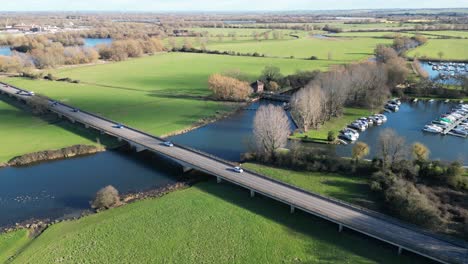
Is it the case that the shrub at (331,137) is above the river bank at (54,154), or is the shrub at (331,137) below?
above

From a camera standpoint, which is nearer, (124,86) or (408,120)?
(408,120)

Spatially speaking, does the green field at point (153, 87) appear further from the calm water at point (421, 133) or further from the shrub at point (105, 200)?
the calm water at point (421, 133)

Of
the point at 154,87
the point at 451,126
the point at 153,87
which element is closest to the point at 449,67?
the point at 451,126

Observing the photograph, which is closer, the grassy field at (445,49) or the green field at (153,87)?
the green field at (153,87)

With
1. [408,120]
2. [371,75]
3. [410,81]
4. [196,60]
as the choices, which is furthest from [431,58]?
[196,60]

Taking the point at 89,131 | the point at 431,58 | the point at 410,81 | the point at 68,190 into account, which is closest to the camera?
the point at 68,190

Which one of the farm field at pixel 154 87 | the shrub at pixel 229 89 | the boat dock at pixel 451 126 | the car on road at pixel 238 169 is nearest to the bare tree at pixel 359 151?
the car on road at pixel 238 169

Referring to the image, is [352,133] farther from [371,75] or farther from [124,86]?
[124,86]
